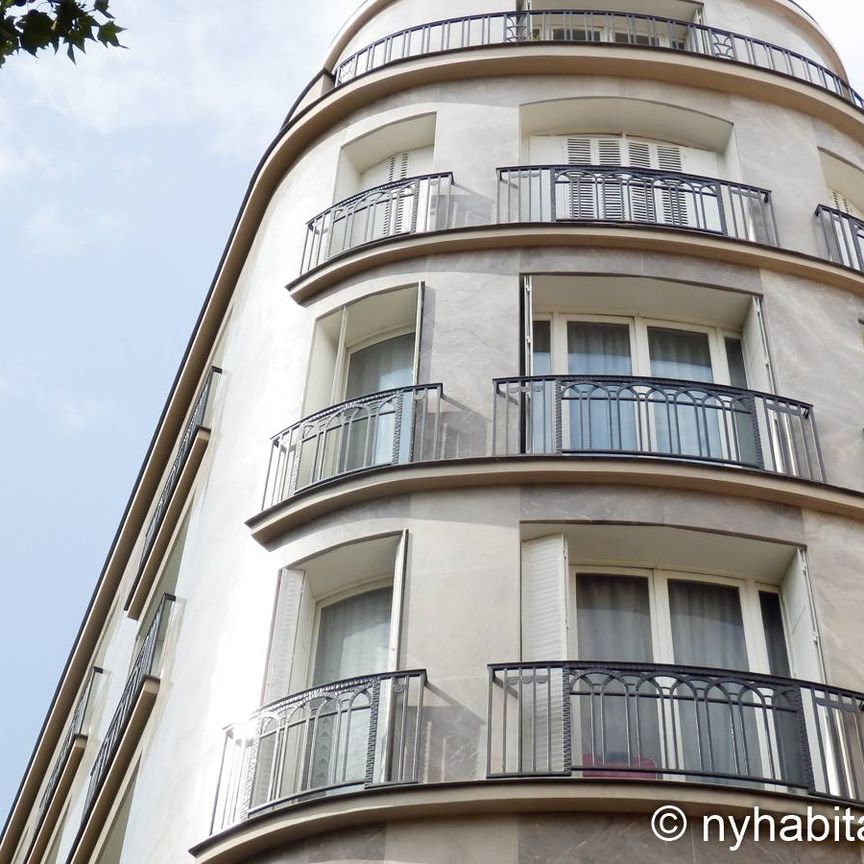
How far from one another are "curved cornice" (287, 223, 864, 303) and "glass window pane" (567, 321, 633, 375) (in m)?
0.93

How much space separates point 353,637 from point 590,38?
1042 cm

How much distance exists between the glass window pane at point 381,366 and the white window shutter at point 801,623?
186 inches

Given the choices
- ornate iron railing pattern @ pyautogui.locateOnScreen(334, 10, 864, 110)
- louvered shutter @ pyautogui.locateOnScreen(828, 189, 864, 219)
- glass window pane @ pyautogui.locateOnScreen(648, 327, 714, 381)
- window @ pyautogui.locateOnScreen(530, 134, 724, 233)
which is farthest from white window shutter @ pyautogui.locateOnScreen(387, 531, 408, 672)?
louvered shutter @ pyautogui.locateOnScreen(828, 189, 864, 219)

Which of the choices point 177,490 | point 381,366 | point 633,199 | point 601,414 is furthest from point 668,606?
point 177,490

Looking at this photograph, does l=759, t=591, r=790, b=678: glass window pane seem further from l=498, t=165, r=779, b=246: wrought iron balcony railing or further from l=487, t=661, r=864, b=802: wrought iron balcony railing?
l=498, t=165, r=779, b=246: wrought iron balcony railing

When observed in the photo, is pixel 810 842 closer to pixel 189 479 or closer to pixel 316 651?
pixel 316 651

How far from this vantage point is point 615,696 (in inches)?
487

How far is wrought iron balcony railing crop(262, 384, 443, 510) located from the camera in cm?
1458

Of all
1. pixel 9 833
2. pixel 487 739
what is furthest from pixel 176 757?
pixel 9 833

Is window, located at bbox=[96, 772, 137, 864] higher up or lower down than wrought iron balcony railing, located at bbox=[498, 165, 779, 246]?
lower down

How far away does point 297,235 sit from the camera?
18.8 meters

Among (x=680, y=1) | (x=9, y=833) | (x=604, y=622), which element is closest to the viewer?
(x=604, y=622)

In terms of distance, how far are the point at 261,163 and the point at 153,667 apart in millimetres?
7724

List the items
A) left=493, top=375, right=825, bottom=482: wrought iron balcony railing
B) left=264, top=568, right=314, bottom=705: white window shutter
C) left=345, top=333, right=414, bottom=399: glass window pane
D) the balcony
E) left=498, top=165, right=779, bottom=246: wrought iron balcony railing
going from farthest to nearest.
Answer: the balcony, left=498, top=165, right=779, bottom=246: wrought iron balcony railing, left=345, top=333, right=414, bottom=399: glass window pane, left=493, top=375, right=825, bottom=482: wrought iron balcony railing, left=264, top=568, right=314, bottom=705: white window shutter
